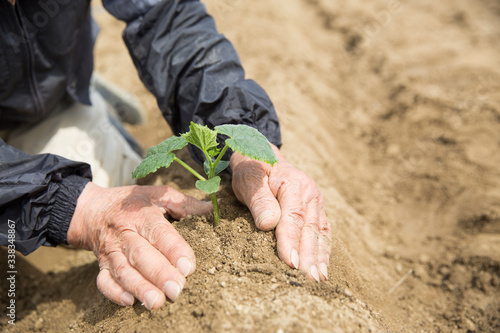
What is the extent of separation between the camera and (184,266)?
157 centimetres

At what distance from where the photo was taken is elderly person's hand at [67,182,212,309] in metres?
1.54

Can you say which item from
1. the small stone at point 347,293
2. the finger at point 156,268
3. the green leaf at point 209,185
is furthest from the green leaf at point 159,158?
the small stone at point 347,293

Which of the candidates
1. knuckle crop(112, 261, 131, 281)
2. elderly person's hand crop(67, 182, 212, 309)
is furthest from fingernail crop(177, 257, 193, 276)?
knuckle crop(112, 261, 131, 281)

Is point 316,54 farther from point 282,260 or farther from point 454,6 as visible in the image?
point 282,260

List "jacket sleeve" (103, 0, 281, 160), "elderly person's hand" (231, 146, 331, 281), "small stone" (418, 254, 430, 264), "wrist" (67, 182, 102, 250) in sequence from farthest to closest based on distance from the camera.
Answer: "small stone" (418, 254, 430, 264), "jacket sleeve" (103, 0, 281, 160), "wrist" (67, 182, 102, 250), "elderly person's hand" (231, 146, 331, 281)

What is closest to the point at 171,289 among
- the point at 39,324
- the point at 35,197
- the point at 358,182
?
the point at 35,197

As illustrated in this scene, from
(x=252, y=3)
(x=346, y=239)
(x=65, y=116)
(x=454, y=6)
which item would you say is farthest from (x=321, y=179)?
(x=454, y=6)

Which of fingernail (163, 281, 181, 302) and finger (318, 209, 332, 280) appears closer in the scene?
fingernail (163, 281, 181, 302)

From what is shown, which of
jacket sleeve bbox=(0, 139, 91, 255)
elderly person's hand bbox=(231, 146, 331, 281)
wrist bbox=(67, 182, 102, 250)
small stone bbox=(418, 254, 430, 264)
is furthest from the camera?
small stone bbox=(418, 254, 430, 264)

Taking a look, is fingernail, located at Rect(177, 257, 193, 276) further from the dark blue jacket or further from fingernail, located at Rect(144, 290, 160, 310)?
the dark blue jacket

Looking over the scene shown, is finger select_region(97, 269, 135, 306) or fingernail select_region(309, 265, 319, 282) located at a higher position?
fingernail select_region(309, 265, 319, 282)

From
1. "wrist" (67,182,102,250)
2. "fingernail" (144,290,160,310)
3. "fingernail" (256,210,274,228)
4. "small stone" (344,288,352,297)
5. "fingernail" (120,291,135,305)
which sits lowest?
"wrist" (67,182,102,250)

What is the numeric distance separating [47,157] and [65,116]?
39.8 inches

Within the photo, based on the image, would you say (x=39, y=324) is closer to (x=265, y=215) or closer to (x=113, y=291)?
(x=113, y=291)
